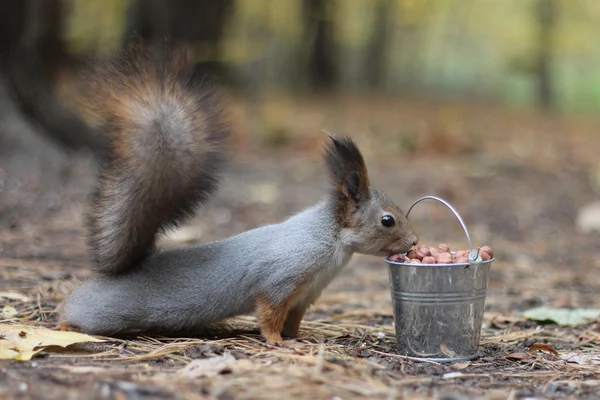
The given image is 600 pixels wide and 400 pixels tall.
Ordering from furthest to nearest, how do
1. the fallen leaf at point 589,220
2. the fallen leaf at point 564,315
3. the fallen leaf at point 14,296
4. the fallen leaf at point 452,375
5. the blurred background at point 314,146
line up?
the fallen leaf at point 589,220
the blurred background at point 314,146
the fallen leaf at point 564,315
the fallen leaf at point 14,296
the fallen leaf at point 452,375

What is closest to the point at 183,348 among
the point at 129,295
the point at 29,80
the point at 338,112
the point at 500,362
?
the point at 129,295

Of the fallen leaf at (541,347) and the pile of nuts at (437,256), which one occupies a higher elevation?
the pile of nuts at (437,256)

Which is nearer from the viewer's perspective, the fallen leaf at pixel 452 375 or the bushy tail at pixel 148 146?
the fallen leaf at pixel 452 375

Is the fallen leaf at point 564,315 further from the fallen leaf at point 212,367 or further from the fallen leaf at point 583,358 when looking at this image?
the fallen leaf at point 212,367

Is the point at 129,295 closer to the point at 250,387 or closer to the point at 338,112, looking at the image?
the point at 250,387

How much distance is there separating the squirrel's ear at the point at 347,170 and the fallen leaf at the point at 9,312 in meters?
1.45

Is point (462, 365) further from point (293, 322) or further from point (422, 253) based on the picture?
point (293, 322)

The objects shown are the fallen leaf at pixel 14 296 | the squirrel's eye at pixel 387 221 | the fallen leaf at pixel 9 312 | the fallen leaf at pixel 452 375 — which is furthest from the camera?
the fallen leaf at pixel 14 296

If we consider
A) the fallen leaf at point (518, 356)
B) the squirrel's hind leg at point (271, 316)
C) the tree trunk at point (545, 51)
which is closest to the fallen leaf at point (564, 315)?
the fallen leaf at point (518, 356)

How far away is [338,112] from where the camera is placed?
13.4 m

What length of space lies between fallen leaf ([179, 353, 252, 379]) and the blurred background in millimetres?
1644

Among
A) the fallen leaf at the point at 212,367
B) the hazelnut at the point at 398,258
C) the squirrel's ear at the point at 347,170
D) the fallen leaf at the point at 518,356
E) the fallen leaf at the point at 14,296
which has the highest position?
the squirrel's ear at the point at 347,170

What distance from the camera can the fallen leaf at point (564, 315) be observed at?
3756 mm

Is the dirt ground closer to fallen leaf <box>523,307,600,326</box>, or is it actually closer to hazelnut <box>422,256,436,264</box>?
fallen leaf <box>523,307,600,326</box>
